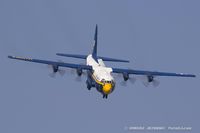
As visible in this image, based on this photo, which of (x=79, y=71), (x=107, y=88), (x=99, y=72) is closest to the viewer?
(x=107, y=88)

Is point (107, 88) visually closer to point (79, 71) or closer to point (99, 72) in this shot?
point (99, 72)

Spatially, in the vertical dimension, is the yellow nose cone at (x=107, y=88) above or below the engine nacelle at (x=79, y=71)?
below

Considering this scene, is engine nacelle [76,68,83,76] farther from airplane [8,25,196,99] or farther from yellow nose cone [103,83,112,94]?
yellow nose cone [103,83,112,94]

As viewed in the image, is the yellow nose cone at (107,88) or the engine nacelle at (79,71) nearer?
the yellow nose cone at (107,88)

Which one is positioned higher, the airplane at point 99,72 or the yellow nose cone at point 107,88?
the airplane at point 99,72

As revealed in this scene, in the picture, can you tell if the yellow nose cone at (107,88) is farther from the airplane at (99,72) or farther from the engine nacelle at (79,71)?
the engine nacelle at (79,71)

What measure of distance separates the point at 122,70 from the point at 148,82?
629cm

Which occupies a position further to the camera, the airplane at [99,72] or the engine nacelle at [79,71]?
the engine nacelle at [79,71]

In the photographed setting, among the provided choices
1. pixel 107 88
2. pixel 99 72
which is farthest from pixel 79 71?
pixel 107 88

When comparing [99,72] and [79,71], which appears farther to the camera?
[79,71]

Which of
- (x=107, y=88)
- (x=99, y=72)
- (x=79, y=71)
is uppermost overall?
(x=79, y=71)

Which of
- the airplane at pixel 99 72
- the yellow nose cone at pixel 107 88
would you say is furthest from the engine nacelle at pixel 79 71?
the yellow nose cone at pixel 107 88

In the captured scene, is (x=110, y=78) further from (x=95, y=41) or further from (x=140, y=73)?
(x=95, y=41)

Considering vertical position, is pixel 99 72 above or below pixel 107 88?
above
